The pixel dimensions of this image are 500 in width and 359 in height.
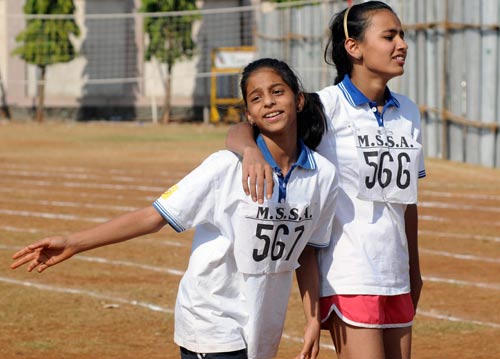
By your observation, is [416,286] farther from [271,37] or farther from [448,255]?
[271,37]

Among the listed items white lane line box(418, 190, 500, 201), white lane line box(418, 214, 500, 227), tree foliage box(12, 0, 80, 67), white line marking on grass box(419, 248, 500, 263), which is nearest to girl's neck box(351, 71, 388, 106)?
white line marking on grass box(419, 248, 500, 263)

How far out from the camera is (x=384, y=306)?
4844 mm

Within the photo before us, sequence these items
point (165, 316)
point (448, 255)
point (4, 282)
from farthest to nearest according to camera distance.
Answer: point (448, 255) < point (4, 282) < point (165, 316)

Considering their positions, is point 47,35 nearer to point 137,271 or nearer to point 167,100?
point 167,100

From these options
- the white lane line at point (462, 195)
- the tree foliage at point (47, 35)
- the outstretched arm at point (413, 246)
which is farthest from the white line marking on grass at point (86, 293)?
the tree foliage at point (47, 35)

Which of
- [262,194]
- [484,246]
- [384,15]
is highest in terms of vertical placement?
[384,15]

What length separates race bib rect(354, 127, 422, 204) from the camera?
15.9ft

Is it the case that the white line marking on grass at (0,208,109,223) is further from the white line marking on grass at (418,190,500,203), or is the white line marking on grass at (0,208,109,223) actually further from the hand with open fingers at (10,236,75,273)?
the hand with open fingers at (10,236,75,273)

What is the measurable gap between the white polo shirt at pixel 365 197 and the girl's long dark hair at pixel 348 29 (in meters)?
0.18

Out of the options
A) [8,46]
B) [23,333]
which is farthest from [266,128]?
[8,46]

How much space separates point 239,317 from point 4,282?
619 centimetres

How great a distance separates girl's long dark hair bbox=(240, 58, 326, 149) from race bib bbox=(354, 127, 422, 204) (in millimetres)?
186

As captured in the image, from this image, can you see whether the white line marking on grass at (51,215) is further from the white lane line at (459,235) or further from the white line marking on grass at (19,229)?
the white lane line at (459,235)

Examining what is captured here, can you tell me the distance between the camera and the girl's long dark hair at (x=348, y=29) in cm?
496
